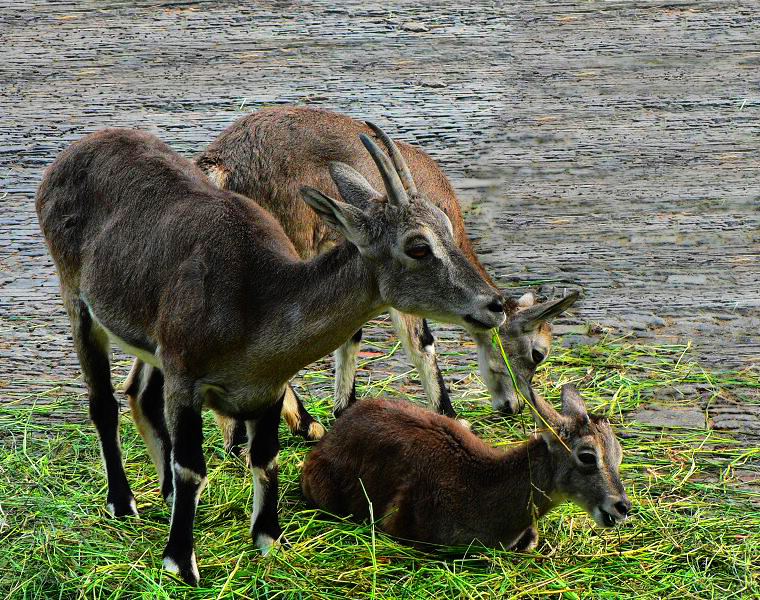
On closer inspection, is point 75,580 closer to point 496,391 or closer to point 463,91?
point 496,391

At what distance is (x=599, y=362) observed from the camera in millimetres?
8742

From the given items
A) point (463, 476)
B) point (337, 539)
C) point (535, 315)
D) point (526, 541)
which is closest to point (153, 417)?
point (337, 539)

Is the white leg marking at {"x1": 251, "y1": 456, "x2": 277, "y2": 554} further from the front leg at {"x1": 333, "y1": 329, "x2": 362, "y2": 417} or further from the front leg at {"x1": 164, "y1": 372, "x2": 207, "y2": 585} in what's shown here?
the front leg at {"x1": 333, "y1": 329, "x2": 362, "y2": 417}

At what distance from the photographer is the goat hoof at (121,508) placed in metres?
6.73

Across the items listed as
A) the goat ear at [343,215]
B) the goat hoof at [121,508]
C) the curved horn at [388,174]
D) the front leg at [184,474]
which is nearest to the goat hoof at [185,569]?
the front leg at [184,474]

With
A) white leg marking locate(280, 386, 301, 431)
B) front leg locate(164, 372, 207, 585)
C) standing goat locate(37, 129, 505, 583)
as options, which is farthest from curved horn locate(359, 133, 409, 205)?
white leg marking locate(280, 386, 301, 431)

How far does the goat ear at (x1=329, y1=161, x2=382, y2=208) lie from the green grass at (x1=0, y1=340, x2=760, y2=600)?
72.8 inches

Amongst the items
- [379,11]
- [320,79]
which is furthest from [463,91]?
[379,11]

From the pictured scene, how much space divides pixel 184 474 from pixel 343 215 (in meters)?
1.56

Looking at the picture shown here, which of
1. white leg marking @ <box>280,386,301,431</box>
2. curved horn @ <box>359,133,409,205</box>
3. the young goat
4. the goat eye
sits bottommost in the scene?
white leg marking @ <box>280,386,301,431</box>

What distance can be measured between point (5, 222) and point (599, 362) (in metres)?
5.86

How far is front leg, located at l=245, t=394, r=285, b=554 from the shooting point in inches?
248

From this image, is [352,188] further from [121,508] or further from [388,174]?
[121,508]

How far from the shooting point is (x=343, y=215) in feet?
19.1
